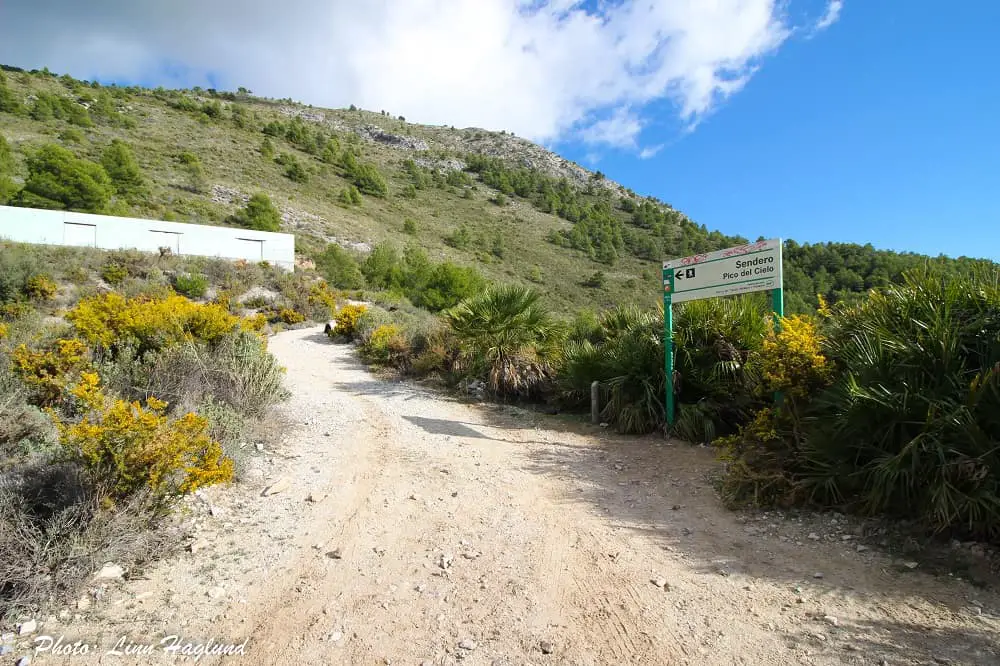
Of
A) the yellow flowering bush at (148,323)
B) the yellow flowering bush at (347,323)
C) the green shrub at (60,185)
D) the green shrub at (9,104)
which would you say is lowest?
the yellow flowering bush at (148,323)

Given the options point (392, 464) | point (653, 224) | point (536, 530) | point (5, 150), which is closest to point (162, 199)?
point (5, 150)

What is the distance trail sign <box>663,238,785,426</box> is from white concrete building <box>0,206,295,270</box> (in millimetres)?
27483

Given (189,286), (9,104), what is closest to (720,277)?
(189,286)

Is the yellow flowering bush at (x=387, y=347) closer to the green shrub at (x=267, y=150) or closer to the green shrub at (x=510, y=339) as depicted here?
the green shrub at (x=510, y=339)

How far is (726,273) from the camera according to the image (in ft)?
21.3

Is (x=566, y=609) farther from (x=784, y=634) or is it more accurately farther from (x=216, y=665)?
(x=216, y=665)

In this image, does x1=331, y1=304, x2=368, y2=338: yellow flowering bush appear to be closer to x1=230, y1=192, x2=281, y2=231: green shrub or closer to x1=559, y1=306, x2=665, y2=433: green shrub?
x1=559, y1=306, x2=665, y2=433: green shrub

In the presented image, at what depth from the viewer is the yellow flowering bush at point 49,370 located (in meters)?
5.72

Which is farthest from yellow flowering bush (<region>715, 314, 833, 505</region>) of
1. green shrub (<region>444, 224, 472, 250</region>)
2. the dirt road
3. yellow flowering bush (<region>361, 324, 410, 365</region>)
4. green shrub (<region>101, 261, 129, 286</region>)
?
green shrub (<region>444, 224, 472, 250</region>)

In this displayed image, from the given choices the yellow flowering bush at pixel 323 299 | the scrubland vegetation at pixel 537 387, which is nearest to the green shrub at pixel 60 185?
the scrubland vegetation at pixel 537 387

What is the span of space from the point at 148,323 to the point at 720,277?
7.94 metres

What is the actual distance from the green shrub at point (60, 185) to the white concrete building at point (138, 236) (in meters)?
5.55

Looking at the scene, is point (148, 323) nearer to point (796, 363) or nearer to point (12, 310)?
point (796, 363)

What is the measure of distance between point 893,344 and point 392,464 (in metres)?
4.94
